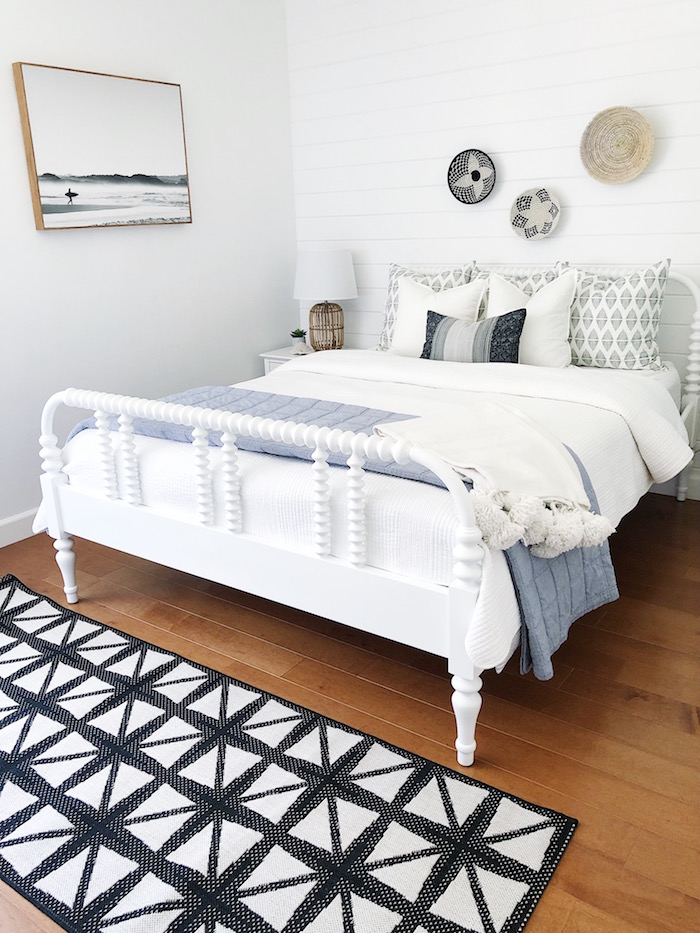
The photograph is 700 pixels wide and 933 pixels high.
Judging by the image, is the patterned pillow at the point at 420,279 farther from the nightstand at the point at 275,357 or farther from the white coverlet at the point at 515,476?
the white coverlet at the point at 515,476

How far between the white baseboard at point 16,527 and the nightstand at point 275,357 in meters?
1.47

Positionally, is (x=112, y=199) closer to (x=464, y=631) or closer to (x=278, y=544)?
(x=278, y=544)

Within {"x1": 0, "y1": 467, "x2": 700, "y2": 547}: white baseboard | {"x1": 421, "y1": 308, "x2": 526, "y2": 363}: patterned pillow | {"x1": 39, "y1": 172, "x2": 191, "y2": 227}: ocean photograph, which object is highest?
{"x1": 39, "y1": 172, "x2": 191, "y2": 227}: ocean photograph

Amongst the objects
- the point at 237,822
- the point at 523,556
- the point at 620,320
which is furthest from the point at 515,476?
the point at 620,320

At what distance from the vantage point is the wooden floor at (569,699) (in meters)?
1.59

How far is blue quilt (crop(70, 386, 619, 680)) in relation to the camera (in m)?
1.90

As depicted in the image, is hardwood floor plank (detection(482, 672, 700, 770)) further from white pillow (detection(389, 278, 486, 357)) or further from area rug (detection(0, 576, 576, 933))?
white pillow (detection(389, 278, 486, 357))

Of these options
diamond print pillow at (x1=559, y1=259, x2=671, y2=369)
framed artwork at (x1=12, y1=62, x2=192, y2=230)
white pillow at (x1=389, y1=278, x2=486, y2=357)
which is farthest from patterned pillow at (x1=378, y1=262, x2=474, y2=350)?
framed artwork at (x1=12, y1=62, x2=192, y2=230)

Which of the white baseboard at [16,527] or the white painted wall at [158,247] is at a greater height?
the white painted wall at [158,247]

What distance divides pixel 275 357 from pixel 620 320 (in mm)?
1865

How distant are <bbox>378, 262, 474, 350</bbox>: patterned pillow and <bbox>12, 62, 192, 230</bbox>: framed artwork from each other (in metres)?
1.06

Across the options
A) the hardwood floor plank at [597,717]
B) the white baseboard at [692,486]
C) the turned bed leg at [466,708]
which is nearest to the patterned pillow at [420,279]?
the white baseboard at [692,486]

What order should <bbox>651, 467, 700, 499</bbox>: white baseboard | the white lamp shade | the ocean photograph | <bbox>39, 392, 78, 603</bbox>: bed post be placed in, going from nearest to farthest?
<bbox>39, 392, 78, 603</bbox>: bed post
the ocean photograph
<bbox>651, 467, 700, 499</bbox>: white baseboard
the white lamp shade

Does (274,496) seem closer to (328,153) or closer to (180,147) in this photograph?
(180,147)
